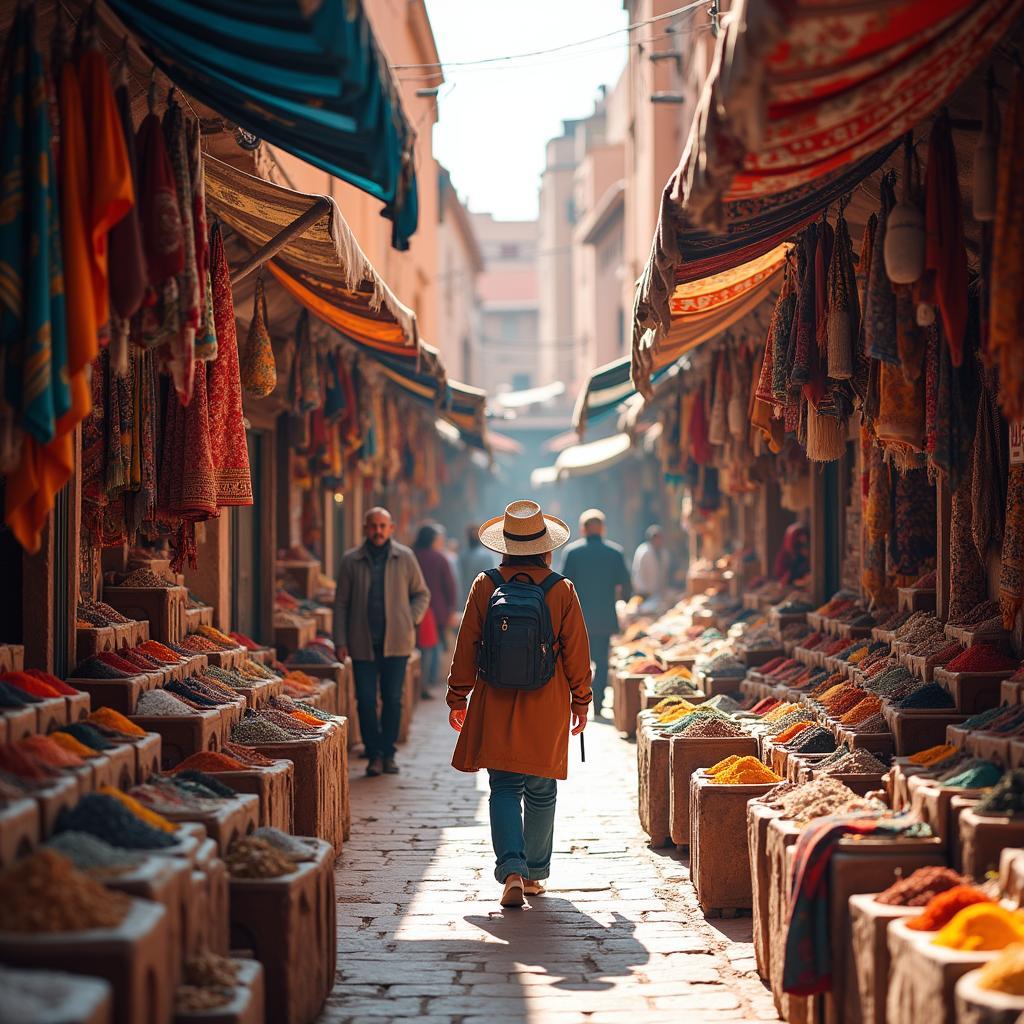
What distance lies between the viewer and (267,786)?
20.1 ft

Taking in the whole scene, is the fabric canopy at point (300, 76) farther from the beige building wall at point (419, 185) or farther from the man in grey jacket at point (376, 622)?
the beige building wall at point (419, 185)

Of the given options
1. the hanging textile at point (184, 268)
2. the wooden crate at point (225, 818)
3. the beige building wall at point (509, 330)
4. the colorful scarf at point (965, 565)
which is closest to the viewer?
the wooden crate at point (225, 818)

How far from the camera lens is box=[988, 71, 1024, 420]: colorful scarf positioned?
4574mm

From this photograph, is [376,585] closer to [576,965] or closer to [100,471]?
[100,471]

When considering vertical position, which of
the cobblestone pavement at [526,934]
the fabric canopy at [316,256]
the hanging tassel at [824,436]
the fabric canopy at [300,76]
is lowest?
the cobblestone pavement at [526,934]

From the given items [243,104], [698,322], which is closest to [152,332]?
[243,104]

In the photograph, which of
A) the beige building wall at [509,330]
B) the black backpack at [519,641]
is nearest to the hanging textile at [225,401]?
the black backpack at [519,641]

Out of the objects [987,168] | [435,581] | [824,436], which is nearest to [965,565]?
[824,436]

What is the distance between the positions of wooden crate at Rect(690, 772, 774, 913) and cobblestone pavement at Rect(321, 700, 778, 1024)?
0.41 ft

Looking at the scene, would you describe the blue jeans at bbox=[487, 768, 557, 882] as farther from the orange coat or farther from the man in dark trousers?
the man in dark trousers

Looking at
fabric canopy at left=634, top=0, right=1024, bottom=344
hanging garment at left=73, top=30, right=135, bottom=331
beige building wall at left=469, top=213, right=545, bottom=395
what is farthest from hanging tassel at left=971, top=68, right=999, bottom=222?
beige building wall at left=469, top=213, right=545, bottom=395

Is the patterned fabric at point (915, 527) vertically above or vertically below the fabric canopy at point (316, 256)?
below

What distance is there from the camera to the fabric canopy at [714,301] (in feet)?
28.2

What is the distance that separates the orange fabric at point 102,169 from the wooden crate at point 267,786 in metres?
2.21
